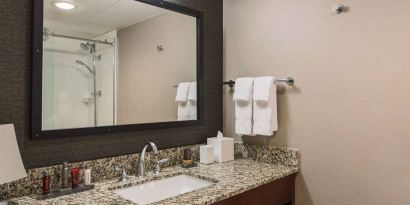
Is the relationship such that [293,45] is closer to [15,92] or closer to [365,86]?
[365,86]

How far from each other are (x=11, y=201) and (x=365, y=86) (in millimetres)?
1716

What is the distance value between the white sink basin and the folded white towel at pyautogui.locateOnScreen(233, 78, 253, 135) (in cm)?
49

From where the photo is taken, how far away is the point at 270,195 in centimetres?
163

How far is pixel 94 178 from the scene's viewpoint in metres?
1.46

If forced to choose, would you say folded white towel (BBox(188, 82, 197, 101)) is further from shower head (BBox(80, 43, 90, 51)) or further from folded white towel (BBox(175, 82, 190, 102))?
shower head (BBox(80, 43, 90, 51))

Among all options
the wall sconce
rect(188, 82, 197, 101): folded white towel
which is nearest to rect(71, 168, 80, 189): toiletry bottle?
rect(188, 82, 197, 101): folded white towel

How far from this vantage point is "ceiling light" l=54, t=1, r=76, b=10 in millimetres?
1388

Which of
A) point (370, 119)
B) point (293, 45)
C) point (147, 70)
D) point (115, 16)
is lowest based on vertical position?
point (370, 119)

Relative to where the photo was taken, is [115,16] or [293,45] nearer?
[115,16]

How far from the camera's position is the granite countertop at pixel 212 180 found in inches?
47.3

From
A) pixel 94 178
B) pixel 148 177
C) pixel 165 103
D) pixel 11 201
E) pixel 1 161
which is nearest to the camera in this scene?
pixel 1 161

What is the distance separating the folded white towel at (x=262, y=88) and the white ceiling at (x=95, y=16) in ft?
2.52

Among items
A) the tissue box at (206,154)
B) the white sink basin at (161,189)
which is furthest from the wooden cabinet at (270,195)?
the tissue box at (206,154)

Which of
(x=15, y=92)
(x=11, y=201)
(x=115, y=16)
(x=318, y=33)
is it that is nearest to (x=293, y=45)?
(x=318, y=33)
